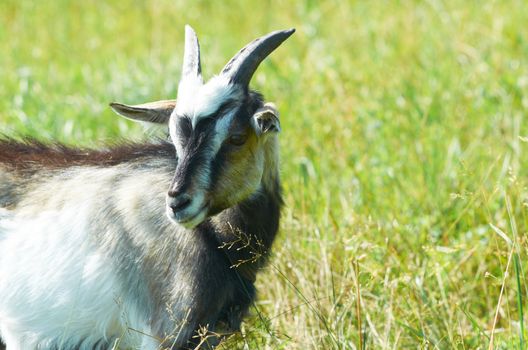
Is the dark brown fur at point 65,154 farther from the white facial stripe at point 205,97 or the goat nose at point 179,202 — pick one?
the goat nose at point 179,202

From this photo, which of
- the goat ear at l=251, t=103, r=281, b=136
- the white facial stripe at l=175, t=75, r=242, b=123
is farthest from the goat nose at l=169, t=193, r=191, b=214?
the goat ear at l=251, t=103, r=281, b=136

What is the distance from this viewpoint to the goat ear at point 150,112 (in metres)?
4.21

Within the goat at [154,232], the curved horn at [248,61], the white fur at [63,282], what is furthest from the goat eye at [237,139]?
the white fur at [63,282]

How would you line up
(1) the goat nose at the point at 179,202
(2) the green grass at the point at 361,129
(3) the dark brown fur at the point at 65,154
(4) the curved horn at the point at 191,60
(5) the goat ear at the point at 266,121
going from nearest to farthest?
(1) the goat nose at the point at 179,202
(5) the goat ear at the point at 266,121
(4) the curved horn at the point at 191,60
(3) the dark brown fur at the point at 65,154
(2) the green grass at the point at 361,129

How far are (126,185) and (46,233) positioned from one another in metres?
0.43

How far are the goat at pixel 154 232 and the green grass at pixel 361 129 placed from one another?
0.27m

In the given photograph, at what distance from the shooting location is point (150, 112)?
13.9 feet

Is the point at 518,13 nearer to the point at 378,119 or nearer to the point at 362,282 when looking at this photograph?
the point at 378,119

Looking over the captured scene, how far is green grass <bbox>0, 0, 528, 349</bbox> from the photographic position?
183 inches

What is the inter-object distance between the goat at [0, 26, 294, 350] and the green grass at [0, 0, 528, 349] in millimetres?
270

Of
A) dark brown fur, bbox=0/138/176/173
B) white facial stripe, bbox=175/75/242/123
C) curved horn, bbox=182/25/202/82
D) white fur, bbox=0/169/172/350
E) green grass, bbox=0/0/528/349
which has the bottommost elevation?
green grass, bbox=0/0/528/349

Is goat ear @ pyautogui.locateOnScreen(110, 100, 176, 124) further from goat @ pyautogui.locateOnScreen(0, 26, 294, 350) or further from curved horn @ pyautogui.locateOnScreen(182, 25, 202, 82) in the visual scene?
curved horn @ pyautogui.locateOnScreen(182, 25, 202, 82)

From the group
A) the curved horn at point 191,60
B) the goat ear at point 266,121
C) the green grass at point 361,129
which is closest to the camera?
the goat ear at point 266,121

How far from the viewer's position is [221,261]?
417cm
